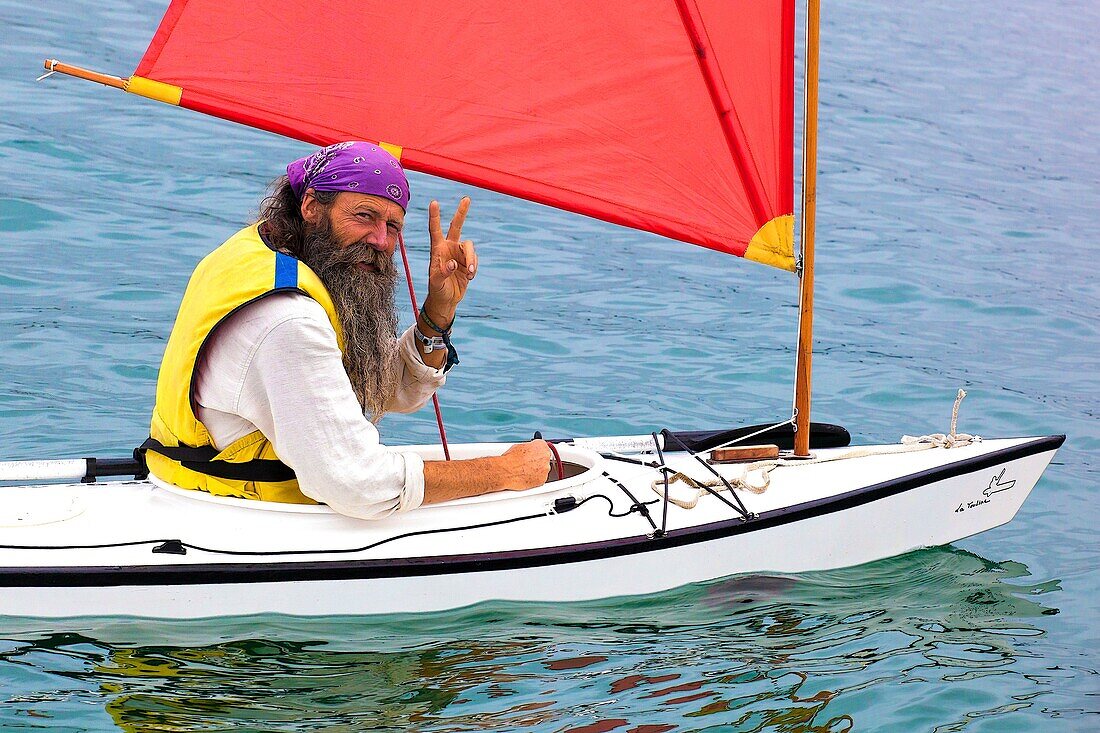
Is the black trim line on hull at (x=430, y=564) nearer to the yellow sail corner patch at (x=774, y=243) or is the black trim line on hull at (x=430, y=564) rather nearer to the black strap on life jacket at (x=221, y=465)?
the black strap on life jacket at (x=221, y=465)

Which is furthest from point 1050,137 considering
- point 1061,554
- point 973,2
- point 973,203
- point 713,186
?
point 713,186

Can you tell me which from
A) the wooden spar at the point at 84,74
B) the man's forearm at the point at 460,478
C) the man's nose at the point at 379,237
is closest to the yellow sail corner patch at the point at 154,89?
the wooden spar at the point at 84,74

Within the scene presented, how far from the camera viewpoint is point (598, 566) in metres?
3.90

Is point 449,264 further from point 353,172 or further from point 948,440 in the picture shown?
point 948,440

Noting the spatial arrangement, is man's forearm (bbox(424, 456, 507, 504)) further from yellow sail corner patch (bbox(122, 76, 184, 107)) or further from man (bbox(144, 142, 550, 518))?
yellow sail corner patch (bbox(122, 76, 184, 107))

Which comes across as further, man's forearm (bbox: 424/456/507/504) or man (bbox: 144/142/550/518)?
man's forearm (bbox: 424/456/507/504)

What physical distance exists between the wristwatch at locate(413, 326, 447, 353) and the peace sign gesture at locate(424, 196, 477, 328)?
9 cm

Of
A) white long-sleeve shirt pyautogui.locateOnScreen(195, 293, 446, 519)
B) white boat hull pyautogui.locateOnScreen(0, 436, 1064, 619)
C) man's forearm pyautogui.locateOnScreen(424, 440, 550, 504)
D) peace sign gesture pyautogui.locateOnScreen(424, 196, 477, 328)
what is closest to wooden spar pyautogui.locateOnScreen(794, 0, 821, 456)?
white boat hull pyautogui.locateOnScreen(0, 436, 1064, 619)

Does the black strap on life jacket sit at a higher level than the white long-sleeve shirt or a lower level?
lower

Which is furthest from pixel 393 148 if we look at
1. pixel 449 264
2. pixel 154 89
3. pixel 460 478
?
pixel 460 478

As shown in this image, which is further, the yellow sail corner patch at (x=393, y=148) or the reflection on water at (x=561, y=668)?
the yellow sail corner patch at (x=393, y=148)

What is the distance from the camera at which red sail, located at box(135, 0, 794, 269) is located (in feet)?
12.9

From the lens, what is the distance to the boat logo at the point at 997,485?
4.55 m

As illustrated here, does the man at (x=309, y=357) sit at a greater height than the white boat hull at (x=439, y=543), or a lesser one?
greater
